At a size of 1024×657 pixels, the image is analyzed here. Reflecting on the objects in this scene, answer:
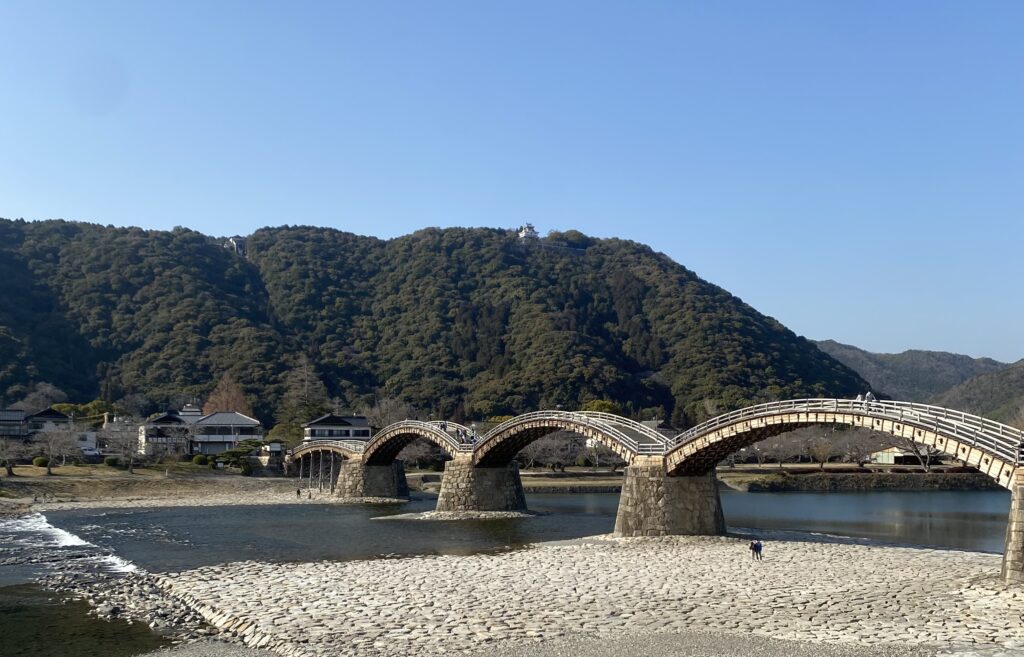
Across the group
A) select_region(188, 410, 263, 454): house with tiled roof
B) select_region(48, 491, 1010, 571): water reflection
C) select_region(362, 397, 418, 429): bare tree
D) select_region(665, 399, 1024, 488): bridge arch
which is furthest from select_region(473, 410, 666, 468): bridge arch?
select_region(362, 397, 418, 429): bare tree

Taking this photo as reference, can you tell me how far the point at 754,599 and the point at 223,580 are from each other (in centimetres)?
1562

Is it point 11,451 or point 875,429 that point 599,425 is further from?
point 11,451

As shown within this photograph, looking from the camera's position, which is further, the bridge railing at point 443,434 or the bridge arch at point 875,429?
the bridge railing at point 443,434

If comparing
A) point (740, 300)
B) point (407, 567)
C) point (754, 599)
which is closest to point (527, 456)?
point (407, 567)

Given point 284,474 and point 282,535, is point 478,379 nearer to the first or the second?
point 284,474

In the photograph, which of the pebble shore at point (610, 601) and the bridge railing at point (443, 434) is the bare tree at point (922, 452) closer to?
the bridge railing at point (443, 434)

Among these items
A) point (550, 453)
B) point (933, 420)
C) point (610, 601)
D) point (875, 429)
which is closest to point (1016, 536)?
point (933, 420)

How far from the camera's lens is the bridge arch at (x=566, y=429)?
122 feet

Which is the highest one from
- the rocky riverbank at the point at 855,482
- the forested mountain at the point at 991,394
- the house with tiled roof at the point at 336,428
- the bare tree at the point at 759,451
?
the forested mountain at the point at 991,394

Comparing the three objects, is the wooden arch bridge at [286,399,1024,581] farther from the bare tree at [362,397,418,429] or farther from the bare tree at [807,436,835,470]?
the bare tree at [807,436,835,470]

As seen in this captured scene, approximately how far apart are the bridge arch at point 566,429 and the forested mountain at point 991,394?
97.9 meters

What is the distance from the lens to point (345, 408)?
117 m

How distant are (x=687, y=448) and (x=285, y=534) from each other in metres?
19.4

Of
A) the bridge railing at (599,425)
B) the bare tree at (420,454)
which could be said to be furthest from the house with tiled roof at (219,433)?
the bridge railing at (599,425)
